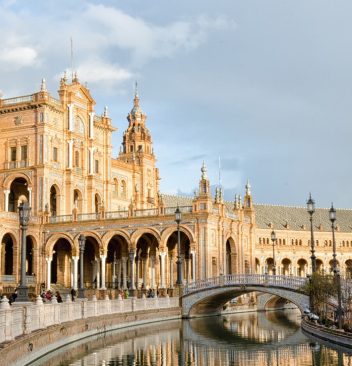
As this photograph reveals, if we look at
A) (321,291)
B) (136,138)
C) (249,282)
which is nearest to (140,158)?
(136,138)

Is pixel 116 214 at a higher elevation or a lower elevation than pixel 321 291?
higher

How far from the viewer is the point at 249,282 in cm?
5516

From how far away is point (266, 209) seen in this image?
121750mm

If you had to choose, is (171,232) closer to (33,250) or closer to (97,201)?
(33,250)

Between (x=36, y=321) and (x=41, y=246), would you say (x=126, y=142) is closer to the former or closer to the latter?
(x=41, y=246)

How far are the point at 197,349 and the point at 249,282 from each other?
21311 millimetres

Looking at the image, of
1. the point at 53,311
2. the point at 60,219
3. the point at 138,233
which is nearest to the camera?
the point at 53,311

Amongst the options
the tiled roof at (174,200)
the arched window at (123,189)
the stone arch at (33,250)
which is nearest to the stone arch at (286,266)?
the tiled roof at (174,200)

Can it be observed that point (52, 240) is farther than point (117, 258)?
No

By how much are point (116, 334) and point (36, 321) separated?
12.5 m

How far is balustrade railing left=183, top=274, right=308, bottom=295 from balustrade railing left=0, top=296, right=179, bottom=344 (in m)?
4.27

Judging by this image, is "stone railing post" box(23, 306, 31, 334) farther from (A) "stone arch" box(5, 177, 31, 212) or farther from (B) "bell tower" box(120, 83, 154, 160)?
(B) "bell tower" box(120, 83, 154, 160)

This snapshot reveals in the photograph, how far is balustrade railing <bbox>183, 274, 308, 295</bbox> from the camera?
5241cm

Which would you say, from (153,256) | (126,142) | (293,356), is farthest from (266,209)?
(293,356)
